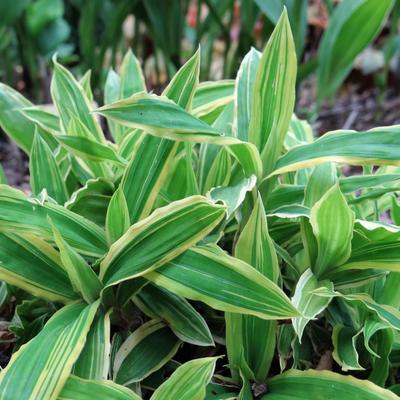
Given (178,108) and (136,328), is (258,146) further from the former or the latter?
(136,328)

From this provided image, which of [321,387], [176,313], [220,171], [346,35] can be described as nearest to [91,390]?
[176,313]

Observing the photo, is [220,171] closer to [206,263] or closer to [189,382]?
[206,263]

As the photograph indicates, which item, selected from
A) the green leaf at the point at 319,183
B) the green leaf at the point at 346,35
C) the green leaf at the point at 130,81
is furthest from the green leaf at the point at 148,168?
the green leaf at the point at 346,35

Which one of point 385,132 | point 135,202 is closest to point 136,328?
point 135,202

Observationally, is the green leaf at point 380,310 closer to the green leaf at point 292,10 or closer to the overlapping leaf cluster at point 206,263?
the overlapping leaf cluster at point 206,263

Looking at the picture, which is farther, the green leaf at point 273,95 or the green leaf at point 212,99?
the green leaf at point 212,99

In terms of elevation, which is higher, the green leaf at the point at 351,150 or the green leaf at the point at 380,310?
the green leaf at the point at 351,150
